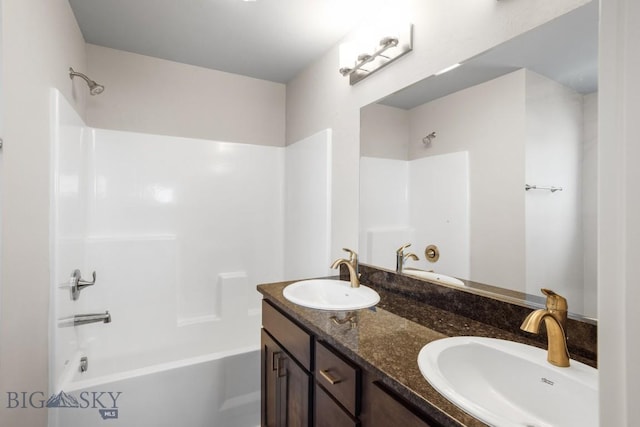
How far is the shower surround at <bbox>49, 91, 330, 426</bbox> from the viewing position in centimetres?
174

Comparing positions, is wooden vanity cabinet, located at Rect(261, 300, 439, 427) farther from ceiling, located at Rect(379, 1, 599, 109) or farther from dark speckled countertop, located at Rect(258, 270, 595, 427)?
ceiling, located at Rect(379, 1, 599, 109)

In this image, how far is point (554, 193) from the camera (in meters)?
0.93

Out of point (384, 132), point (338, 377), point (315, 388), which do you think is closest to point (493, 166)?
point (384, 132)

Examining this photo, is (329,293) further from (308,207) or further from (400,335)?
(308,207)

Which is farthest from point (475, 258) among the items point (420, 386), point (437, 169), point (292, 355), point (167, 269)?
point (167, 269)

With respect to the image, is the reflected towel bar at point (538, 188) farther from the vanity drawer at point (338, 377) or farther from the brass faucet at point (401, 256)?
the vanity drawer at point (338, 377)

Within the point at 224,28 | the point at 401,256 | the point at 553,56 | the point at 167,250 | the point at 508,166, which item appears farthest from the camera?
the point at 167,250

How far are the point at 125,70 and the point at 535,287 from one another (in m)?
2.74

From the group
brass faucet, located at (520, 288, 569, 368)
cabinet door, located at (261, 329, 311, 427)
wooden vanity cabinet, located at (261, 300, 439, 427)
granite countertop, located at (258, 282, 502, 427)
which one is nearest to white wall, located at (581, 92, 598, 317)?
brass faucet, located at (520, 288, 569, 368)

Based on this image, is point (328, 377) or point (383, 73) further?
point (383, 73)

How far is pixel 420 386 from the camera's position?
679 mm

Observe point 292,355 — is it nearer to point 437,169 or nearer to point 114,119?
point 437,169

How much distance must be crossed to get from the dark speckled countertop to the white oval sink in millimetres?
63

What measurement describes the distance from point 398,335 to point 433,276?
1.42ft
